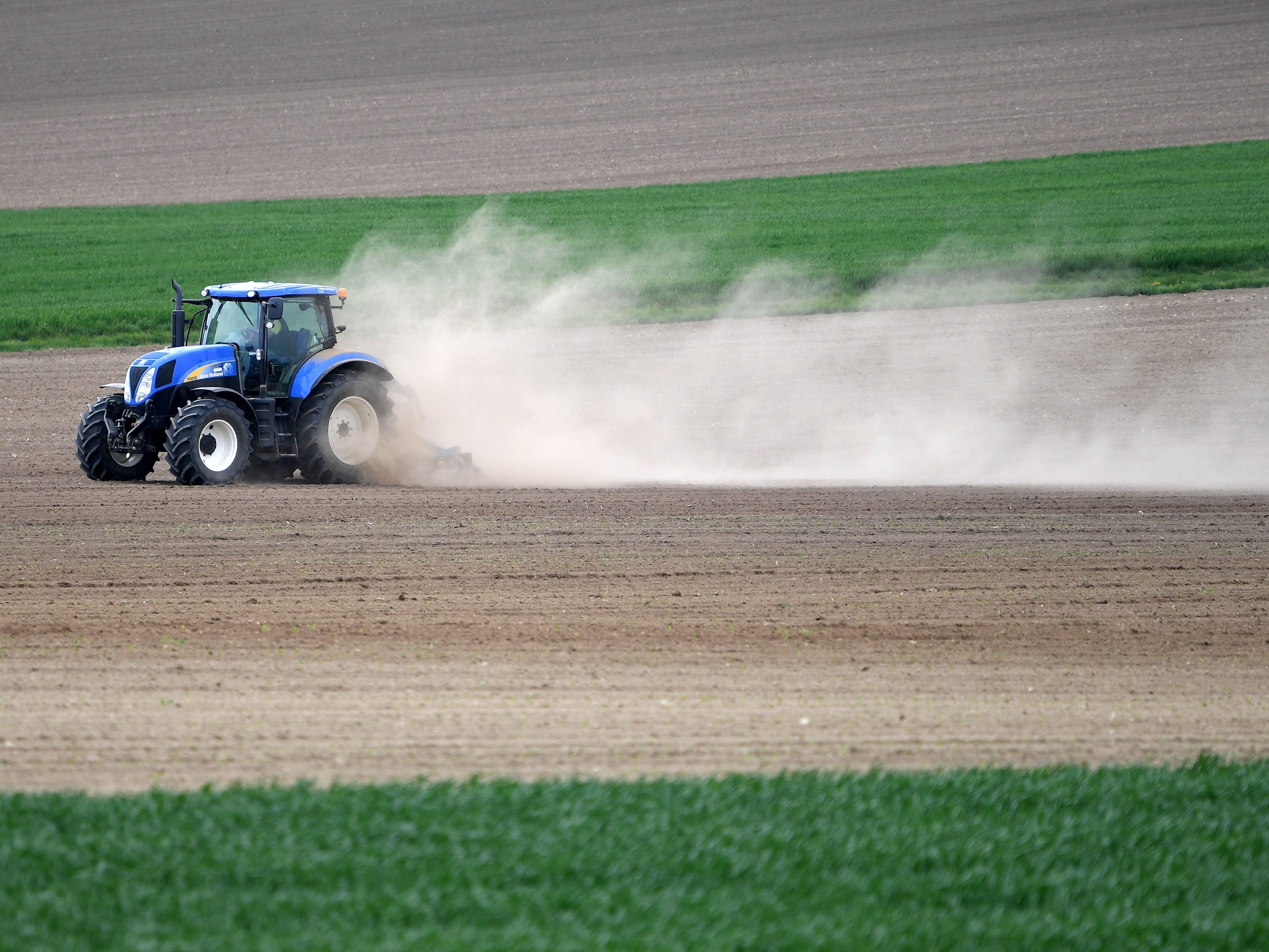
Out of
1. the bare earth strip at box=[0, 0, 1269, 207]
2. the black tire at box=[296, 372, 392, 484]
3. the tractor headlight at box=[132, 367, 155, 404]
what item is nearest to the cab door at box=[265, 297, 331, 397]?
the black tire at box=[296, 372, 392, 484]

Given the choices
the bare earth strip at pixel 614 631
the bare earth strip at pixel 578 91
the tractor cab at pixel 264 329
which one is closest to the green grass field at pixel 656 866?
the bare earth strip at pixel 614 631

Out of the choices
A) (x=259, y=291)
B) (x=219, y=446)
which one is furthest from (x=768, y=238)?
(x=219, y=446)

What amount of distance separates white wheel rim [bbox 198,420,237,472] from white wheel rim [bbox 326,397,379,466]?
1.08 meters

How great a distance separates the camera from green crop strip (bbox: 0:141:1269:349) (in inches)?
1005

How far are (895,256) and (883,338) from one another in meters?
5.42

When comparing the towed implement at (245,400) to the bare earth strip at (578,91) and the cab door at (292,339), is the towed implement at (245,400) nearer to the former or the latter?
the cab door at (292,339)

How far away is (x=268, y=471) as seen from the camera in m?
15.5

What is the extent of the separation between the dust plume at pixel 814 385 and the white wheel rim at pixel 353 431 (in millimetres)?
499

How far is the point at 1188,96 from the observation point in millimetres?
37500

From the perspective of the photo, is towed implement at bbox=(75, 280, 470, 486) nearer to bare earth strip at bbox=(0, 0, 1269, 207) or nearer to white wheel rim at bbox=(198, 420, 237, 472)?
white wheel rim at bbox=(198, 420, 237, 472)

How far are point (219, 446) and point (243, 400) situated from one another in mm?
Answer: 582

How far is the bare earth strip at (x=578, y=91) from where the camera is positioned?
36.0 m

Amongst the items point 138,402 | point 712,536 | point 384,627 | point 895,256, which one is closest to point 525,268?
point 895,256

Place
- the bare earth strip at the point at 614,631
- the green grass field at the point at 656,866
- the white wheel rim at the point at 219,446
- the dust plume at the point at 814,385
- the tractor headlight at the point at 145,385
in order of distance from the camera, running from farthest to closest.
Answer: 1. the dust plume at the point at 814,385
2. the white wheel rim at the point at 219,446
3. the tractor headlight at the point at 145,385
4. the bare earth strip at the point at 614,631
5. the green grass field at the point at 656,866
